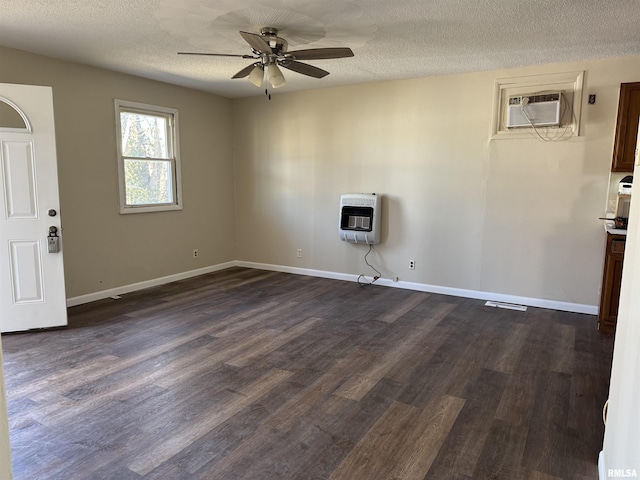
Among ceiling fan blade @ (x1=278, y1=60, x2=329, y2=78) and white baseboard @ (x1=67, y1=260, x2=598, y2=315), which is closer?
ceiling fan blade @ (x1=278, y1=60, x2=329, y2=78)

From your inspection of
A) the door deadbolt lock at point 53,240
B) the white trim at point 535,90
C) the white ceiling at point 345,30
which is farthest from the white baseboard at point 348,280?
the white ceiling at point 345,30

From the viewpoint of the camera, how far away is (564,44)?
3793 millimetres

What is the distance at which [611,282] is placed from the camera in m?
3.87

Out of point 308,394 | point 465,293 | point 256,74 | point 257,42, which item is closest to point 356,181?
point 465,293

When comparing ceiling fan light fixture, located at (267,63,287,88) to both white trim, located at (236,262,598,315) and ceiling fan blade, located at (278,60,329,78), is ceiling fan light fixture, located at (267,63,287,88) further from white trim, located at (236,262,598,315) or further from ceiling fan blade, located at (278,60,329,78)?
white trim, located at (236,262,598,315)

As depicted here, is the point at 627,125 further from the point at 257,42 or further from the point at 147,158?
the point at 147,158

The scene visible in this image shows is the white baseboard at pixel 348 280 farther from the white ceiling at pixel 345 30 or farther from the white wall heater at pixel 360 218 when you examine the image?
the white ceiling at pixel 345 30

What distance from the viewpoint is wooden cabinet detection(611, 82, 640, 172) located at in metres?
3.81

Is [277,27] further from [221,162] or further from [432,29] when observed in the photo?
[221,162]

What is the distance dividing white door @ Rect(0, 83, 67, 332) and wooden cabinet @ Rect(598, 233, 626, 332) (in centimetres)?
502

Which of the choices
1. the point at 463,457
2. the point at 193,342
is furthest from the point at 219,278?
the point at 463,457

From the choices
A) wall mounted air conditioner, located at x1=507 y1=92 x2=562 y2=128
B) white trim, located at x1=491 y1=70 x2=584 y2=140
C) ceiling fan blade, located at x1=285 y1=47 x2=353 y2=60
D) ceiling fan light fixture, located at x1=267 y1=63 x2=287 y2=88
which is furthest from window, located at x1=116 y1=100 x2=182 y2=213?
wall mounted air conditioner, located at x1=507 y1=92 x2=562 y2=128

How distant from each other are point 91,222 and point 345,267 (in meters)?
3.21

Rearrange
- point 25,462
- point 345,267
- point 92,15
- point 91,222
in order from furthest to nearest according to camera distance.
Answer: point 345,267 < point 91,222 < point 92,15 < point 25,462
